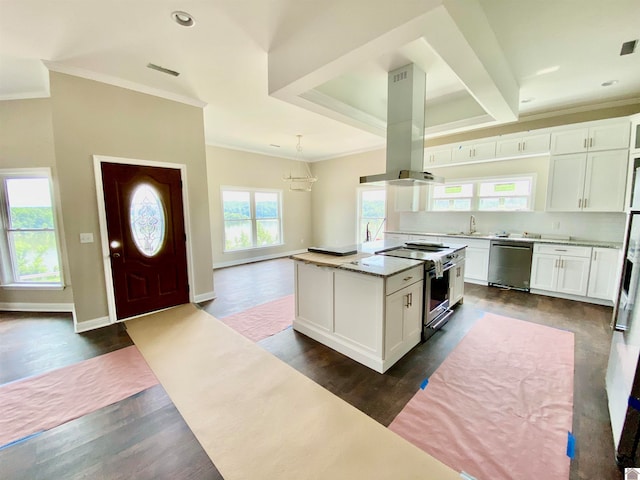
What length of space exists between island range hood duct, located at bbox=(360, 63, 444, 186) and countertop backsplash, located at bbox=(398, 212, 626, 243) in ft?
9.67

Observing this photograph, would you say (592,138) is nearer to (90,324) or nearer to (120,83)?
(120,83)

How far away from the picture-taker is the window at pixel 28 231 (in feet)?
12.7

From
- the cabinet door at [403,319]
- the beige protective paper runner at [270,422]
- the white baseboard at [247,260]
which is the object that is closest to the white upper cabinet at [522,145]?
the cabinet door at [403,319]

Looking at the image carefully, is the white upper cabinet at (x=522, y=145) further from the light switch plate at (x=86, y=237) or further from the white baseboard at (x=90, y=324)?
the white baseboard at (x=90, y=324)

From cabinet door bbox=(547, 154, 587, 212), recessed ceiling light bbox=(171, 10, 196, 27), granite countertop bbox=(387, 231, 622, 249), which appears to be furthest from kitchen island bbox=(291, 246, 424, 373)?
cabinet door bbox=(547, 154, 587, 212)

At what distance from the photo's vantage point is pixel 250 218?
730cm

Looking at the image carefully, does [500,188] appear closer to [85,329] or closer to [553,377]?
[553,377]

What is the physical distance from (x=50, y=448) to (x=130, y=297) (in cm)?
218

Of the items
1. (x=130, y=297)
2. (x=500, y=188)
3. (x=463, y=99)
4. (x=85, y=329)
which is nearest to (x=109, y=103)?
(x=130, y=297)

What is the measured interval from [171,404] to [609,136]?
6385 mm

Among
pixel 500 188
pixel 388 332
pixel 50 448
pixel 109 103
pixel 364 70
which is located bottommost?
pixel 50 448

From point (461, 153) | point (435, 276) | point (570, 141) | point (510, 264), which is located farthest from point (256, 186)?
point (570, 141)

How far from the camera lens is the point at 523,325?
3.34 meters

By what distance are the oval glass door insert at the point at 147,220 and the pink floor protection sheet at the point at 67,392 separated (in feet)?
5.03
